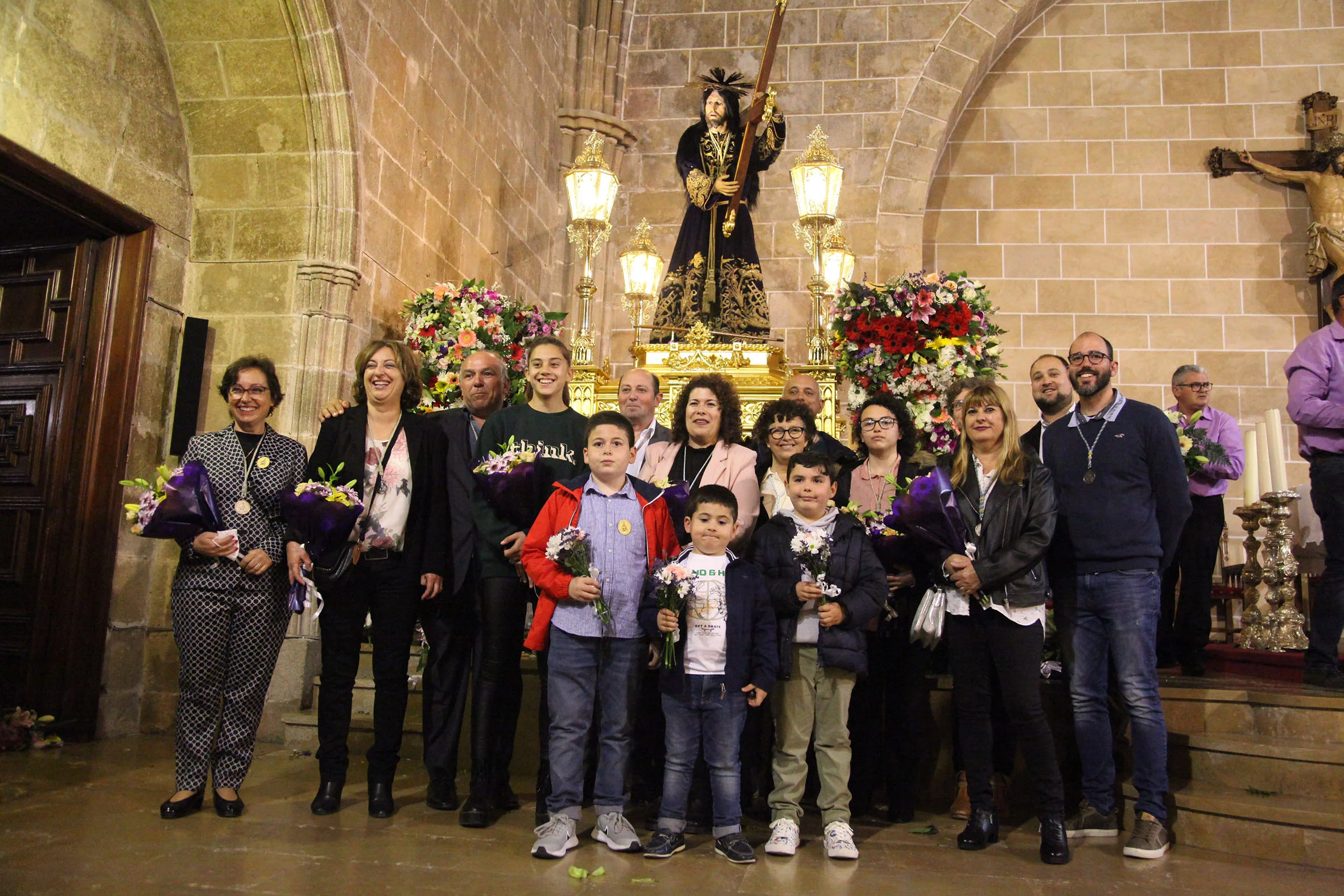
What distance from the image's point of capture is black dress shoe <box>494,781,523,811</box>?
3.78 m

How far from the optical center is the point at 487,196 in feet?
26.8

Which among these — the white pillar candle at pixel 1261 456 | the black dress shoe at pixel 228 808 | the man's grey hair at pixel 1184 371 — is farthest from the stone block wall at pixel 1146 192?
the black dress shoe at pixel 228 808

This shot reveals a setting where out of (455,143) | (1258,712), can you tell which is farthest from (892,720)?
(455,143)

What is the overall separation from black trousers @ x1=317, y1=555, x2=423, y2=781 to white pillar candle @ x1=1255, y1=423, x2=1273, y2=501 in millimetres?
4728

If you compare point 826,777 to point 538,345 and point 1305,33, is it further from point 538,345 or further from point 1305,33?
point 1305,33

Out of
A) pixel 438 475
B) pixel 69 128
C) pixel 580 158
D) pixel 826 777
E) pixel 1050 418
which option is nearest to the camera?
pixel 826 777

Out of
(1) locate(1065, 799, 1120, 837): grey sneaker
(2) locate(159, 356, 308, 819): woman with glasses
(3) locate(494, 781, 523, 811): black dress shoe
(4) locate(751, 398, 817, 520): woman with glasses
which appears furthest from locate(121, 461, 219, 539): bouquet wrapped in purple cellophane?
(1) locate(1065, 799, 1120, 837): grey sneaker

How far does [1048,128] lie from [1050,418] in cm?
677

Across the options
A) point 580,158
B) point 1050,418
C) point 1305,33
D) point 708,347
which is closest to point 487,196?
point 580,158

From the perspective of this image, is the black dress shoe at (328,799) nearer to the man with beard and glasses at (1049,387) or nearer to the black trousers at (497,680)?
the black trousers at (497,680)

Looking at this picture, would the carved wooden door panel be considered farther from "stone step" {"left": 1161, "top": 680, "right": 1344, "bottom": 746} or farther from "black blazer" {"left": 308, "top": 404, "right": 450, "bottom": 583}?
"stone step" {"left": 1161, "top": 680, "right": 1344, "bottom": 746}

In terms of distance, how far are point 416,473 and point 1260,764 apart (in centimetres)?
320

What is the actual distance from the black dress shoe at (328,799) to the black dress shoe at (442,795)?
314 millimetres

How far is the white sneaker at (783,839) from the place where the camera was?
330cm
